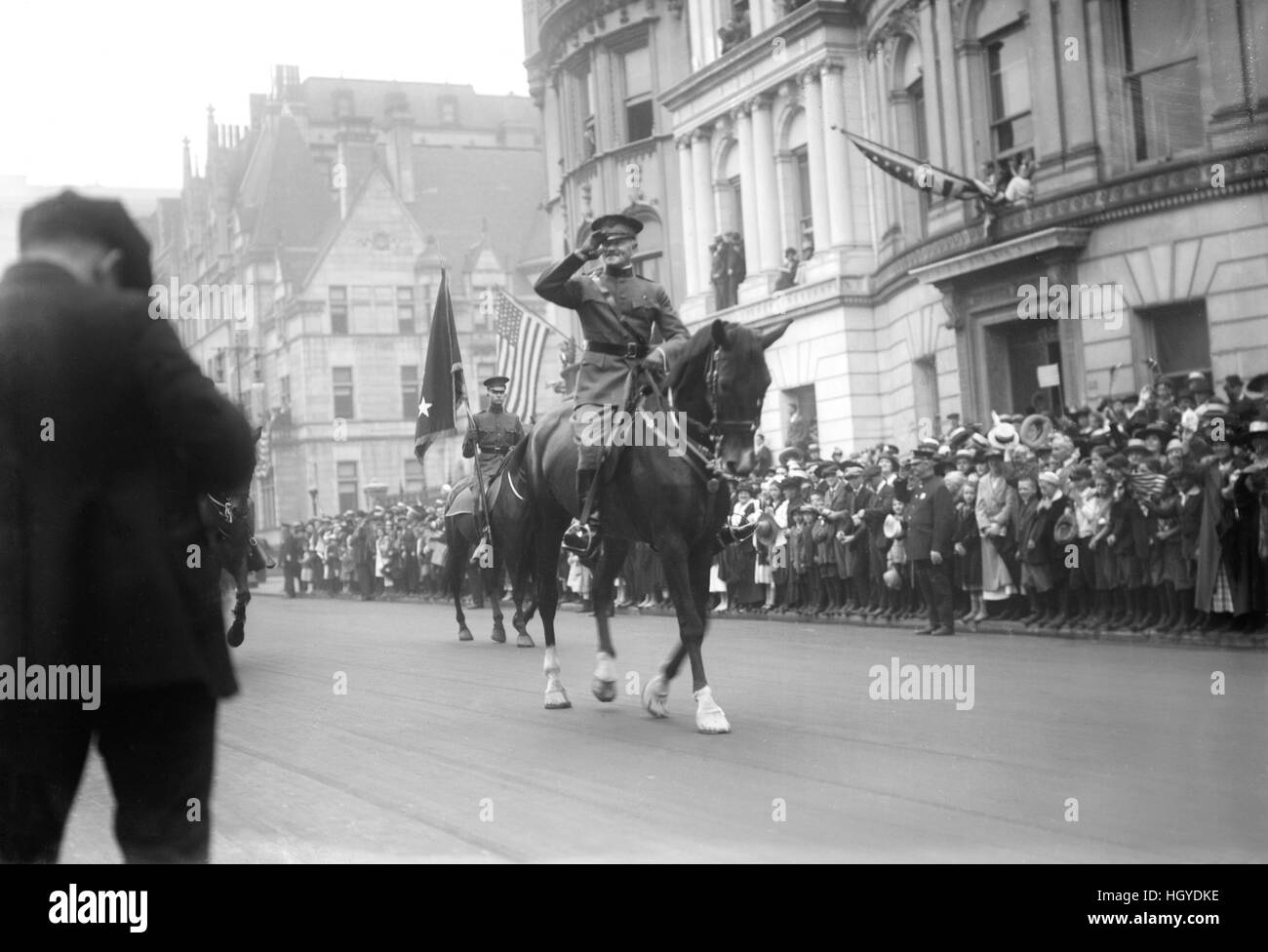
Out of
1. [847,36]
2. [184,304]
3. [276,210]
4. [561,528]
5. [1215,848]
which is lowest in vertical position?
[1215,848]

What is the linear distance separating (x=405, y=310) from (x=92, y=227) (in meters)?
22.8

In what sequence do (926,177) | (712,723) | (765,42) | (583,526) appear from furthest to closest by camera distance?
(765,42) → (926,177) → (583,526) → (712,723)

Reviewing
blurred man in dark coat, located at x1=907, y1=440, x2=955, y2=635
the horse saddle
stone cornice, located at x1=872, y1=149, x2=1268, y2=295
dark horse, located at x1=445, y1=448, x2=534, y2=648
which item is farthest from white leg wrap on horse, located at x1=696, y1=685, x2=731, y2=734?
stone cornice, located at x1=872, y1=149, x2=1268, y2=295

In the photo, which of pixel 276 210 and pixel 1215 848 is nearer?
pixel 1215 848

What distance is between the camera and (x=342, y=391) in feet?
70.4

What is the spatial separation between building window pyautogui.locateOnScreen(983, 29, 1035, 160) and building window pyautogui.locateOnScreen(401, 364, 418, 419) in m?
11.1

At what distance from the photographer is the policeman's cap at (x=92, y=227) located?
355cm

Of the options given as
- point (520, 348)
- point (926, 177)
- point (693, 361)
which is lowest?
point (693, 361)

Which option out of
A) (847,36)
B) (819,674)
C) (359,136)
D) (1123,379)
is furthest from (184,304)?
(847,36)

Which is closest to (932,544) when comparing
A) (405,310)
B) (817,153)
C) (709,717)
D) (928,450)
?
(928,450)

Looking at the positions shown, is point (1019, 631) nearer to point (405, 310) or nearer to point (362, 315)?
point (362, 315)

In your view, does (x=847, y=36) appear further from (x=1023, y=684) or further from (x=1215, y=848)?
(x=1215, y=848)

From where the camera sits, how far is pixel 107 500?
3.45 m
